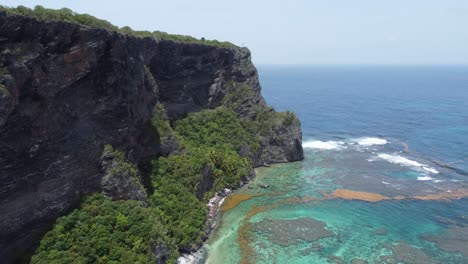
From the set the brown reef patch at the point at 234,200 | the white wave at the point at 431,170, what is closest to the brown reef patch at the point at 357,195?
the brown reef patch at the point at 234,200

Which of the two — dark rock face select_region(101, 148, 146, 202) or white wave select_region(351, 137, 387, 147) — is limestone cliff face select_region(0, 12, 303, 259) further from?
white wave select_region(351, 137, 387, 147)

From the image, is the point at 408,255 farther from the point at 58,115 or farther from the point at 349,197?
the point at 58,115

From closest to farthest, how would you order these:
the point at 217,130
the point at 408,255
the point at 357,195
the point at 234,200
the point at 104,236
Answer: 1. the point at 104,236
2. the point at 408,255
3. the point at 234,200
4. the point at 357,195
5. the point at 217,130

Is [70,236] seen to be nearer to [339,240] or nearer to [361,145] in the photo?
[339,240]

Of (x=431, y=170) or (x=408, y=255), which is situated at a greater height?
(x=431, y=170)

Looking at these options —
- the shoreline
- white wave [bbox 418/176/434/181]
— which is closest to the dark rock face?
the shoreline

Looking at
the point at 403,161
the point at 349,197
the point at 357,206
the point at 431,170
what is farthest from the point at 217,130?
the point at 431,170

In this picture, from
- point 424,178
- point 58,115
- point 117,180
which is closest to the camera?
point 58,115
